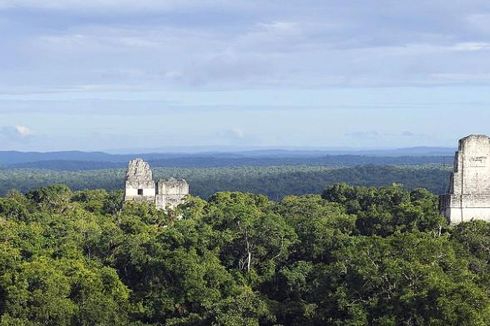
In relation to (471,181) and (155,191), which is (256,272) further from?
(155,191)

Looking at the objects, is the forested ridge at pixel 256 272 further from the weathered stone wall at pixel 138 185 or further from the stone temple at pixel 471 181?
the weathered stone wall at pixel 138 185

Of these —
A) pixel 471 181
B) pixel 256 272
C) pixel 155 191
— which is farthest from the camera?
pixel 155 191

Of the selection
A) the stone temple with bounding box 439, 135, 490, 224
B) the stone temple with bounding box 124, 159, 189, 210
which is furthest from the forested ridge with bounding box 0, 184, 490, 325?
the stone temple with bounding box 124, 159, 189, 210

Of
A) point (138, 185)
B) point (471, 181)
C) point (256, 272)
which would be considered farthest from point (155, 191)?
point (471, 181)

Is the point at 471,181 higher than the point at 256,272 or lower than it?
higher

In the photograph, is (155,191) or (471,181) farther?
(155,191)

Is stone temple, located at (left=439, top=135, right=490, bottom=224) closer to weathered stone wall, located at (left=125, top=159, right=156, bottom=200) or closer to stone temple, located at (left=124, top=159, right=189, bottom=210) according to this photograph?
stone temple, located at (left=124, top=159, right=189, bottom=210)

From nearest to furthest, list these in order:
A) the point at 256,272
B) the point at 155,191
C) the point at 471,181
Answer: the point at 256,272
the point at 471,181
the point at 155,191
